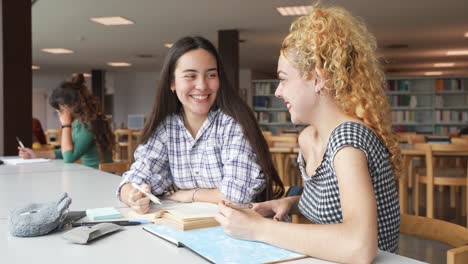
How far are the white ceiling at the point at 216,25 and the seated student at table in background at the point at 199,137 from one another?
9.68 feet

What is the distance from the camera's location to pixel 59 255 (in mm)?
1005

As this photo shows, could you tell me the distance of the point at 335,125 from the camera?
1171 millimetres

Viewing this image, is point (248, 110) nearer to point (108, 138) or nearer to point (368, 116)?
point (368, 116)

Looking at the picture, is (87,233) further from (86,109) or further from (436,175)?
(436,175)

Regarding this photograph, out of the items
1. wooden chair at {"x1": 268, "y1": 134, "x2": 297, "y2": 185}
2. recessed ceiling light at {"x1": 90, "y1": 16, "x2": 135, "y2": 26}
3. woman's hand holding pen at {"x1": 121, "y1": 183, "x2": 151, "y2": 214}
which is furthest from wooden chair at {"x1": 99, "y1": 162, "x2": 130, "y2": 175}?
recessed ceiling light at {"x1": 90, "y1": 16, "x2": 135, "y2": 26}

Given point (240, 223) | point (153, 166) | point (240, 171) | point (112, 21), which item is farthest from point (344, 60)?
point (112, 21)

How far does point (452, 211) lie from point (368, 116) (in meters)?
4.52

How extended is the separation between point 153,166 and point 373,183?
3.04ft

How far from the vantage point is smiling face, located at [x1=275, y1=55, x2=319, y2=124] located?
44.8 inches

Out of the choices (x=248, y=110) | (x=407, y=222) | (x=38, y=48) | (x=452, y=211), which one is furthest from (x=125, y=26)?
(x=407, y=222)

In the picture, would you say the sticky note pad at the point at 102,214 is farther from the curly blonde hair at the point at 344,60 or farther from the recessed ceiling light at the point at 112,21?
the recessed ceiling light at the point at 112,21

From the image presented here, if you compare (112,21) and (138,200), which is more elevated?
(112,21)

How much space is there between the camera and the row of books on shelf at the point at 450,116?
1060 centimetres

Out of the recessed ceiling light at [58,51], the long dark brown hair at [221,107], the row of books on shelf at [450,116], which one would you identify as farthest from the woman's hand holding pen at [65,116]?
the row of books on shelf at [450,116]
